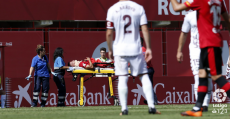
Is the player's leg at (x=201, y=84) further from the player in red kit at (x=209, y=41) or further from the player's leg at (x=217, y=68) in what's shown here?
the player's leg at (x=217, y=68)

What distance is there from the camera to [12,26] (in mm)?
18266

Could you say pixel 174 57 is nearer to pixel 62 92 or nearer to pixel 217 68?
pixel 62 92

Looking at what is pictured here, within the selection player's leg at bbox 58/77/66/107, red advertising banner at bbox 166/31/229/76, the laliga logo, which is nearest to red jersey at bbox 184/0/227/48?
player's leg at bbox 58/77/66/107

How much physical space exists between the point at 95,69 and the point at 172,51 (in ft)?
20.4

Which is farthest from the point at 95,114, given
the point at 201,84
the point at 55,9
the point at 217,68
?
the point at 55,9

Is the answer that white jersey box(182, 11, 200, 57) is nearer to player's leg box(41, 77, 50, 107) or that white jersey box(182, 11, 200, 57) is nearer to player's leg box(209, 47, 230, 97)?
player's leg box(209, 47, 230, 97)

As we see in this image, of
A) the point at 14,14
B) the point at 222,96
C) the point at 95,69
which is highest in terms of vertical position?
the point at 14,14

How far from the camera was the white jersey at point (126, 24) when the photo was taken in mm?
6379

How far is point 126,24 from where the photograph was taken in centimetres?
639

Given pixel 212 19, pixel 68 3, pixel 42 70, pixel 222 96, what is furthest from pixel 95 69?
pixel 212 19

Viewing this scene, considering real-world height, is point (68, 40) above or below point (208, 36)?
above

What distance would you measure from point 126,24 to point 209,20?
4.00 feet

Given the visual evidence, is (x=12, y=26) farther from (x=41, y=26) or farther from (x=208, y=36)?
(x=208, y=36)

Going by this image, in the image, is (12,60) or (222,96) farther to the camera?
(12,60)
